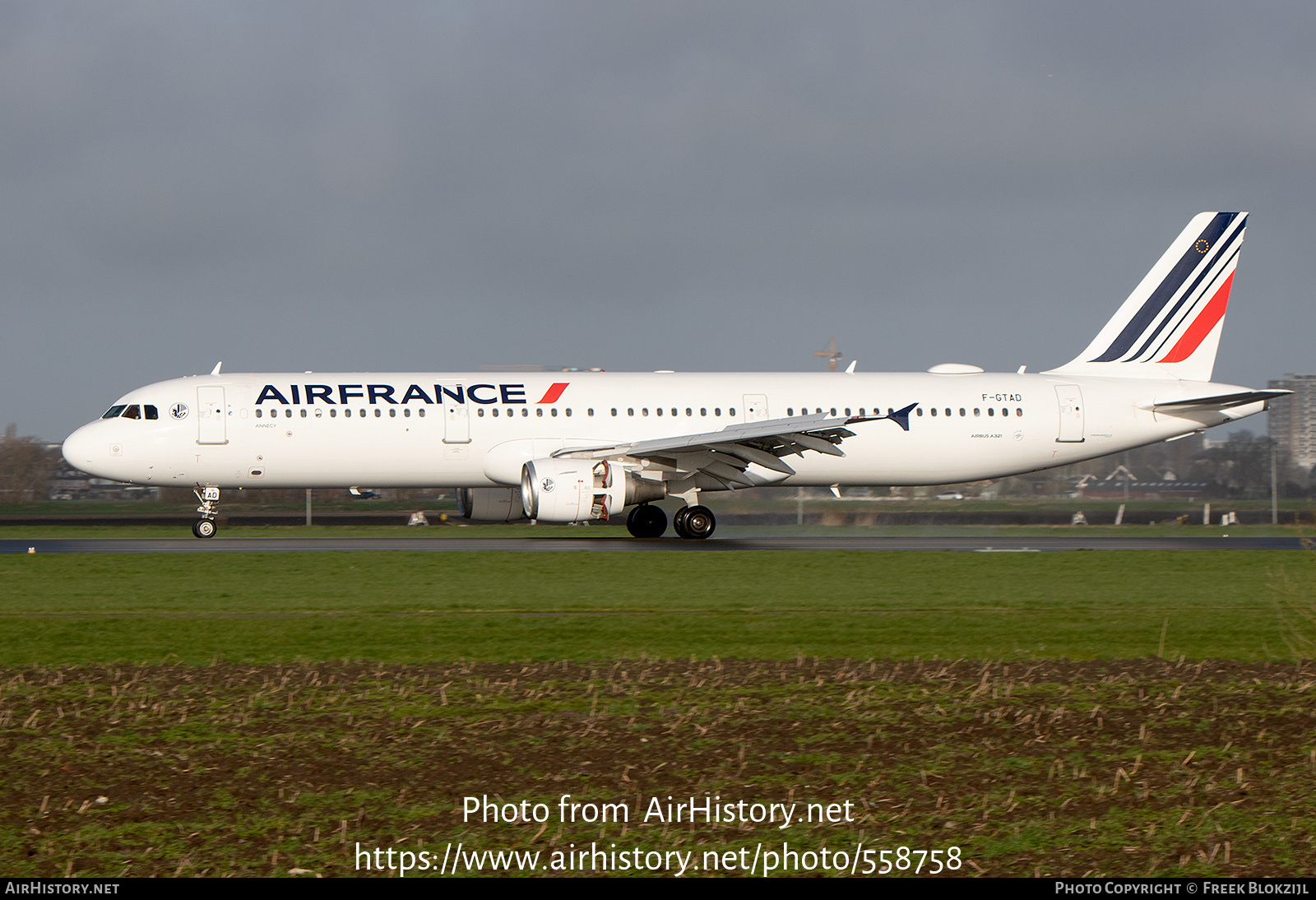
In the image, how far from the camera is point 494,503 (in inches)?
1197

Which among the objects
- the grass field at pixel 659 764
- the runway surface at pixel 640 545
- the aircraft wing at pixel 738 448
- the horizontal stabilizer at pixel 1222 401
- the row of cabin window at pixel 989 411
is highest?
the horizontal stabilizer at pixel 1222 401

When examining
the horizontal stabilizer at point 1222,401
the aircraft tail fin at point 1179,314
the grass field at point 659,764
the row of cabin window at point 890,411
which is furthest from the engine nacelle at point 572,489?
the grass field at point 659,764

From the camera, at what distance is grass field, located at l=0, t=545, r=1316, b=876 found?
6.50 m

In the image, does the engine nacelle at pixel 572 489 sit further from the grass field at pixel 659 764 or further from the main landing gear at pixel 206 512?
the grass field at pixel 659 764

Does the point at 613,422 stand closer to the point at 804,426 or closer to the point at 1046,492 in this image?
the point at 804,426

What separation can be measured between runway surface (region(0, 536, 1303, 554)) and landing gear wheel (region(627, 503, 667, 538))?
0.55 metres

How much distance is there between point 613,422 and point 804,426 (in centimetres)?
526

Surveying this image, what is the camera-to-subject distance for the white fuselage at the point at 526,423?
28359mm

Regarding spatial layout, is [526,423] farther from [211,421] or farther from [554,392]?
[211,421]

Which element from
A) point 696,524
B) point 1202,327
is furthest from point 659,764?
point 1202,327

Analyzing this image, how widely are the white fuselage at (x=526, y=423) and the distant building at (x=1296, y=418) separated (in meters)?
26.8

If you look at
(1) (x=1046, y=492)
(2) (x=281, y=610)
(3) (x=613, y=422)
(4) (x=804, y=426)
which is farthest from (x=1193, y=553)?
(1) (x=1046, y=492)

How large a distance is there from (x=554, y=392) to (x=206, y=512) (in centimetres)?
877

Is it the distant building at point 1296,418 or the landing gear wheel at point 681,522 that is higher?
the distant building at point 1296,418
